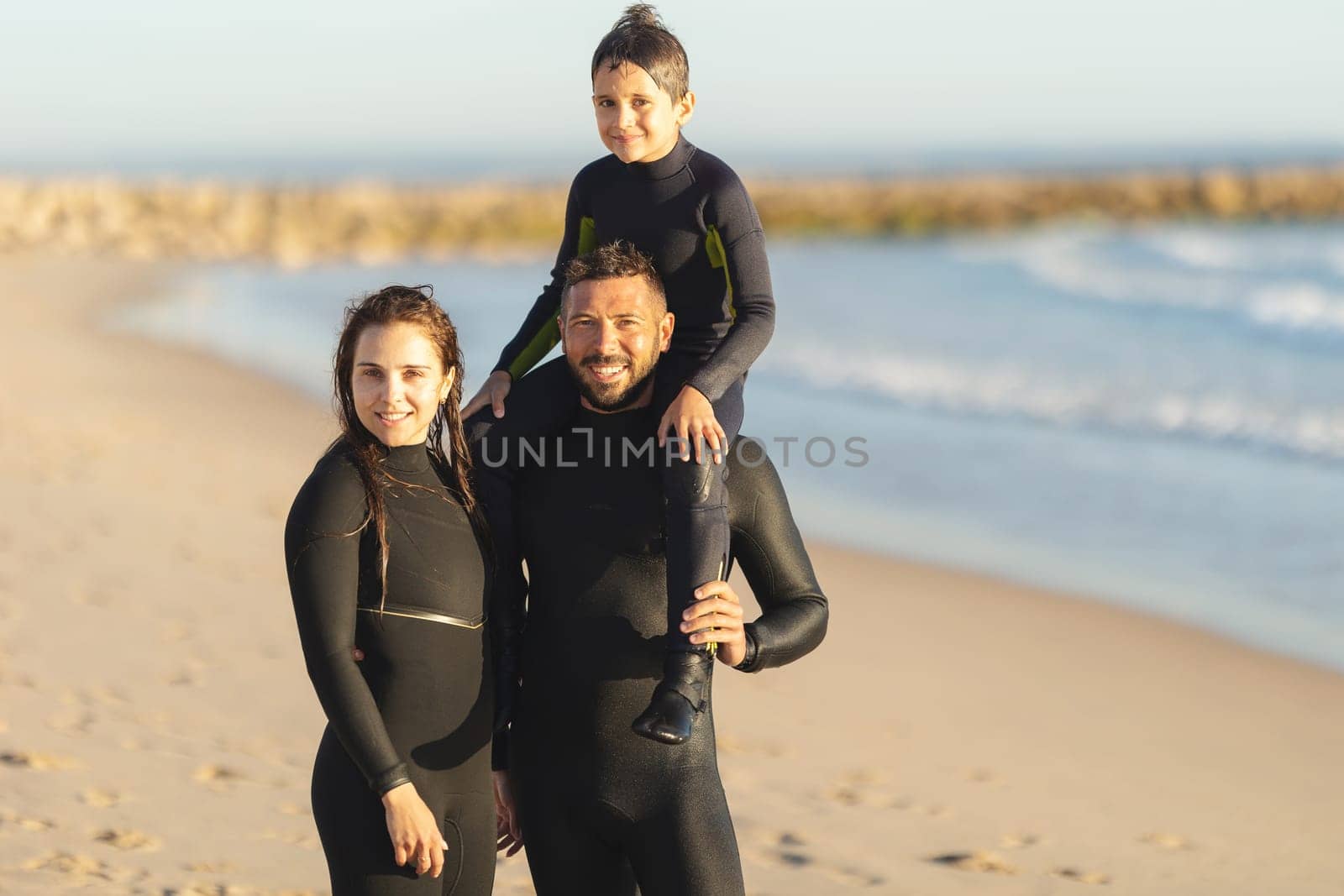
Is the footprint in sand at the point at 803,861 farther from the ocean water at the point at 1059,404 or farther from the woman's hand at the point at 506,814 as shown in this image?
the ocean water at the point at 1059,404

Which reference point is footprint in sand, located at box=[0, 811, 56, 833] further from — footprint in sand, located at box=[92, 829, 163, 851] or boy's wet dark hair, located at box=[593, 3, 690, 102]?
boy's wet dark hair, located at box=[593, 3, 690, 102]

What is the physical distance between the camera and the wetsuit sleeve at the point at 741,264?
3465mm

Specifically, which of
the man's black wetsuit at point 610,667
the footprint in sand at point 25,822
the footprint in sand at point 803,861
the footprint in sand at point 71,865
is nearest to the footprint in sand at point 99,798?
the footprint in sand at point 25,822

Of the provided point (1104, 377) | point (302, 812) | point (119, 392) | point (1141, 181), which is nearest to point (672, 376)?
point (302, 812)

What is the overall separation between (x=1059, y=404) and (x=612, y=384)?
43.0 ft

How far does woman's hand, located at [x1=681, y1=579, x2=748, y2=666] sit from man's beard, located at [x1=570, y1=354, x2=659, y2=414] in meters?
0.46

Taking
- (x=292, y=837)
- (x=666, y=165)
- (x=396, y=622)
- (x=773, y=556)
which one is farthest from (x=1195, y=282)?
(x=396, y=622)

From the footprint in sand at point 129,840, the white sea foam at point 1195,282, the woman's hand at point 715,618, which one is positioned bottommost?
A: the footprint in sand at point 129,840

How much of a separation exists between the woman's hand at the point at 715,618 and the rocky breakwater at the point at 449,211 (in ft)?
111

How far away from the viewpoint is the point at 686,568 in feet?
9.89

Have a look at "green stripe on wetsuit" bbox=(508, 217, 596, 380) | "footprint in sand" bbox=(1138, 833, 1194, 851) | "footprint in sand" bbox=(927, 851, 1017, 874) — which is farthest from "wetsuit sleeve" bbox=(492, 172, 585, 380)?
"footprint in sand" bbox=(1138, 833, 1194, 851)

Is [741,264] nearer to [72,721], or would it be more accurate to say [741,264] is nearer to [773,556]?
[773,556]

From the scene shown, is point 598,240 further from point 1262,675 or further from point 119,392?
point 119,392

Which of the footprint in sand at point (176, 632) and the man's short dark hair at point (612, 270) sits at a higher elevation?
the man's short dark hair at point (612, 270)
